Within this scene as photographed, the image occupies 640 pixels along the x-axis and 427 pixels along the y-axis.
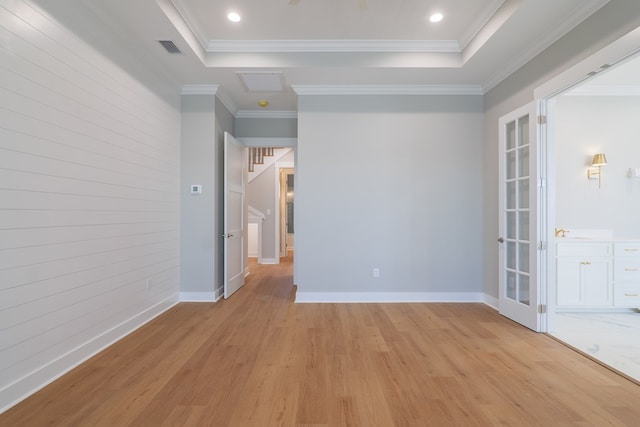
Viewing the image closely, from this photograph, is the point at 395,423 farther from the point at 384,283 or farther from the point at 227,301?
the point at 227,301

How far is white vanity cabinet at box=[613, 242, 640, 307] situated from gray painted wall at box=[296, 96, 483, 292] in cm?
140

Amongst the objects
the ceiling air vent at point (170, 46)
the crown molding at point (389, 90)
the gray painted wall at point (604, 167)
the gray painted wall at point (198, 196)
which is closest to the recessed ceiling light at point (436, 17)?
the crown molding at point (389, 90)

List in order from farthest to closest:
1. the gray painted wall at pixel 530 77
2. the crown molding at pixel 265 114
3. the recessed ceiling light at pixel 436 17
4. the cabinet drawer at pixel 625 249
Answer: the crown molding at pixel 265 114 < the cabinet drawer at pixel 625 249 < the recessed ceiling light at pixel 436 17 < the gray painted wall at pixel 530 77

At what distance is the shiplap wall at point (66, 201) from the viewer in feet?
5.88

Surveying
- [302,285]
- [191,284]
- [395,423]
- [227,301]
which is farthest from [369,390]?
[191,284]

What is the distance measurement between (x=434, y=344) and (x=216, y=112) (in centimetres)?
375

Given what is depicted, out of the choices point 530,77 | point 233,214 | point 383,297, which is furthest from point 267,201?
point 530,77

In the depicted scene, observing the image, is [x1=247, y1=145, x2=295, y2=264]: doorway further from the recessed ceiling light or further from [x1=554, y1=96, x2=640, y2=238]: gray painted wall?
[x1=554, y1=96, x2=640, y2=238]: gray painted wall

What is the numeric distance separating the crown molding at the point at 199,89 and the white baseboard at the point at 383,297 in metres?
2.87

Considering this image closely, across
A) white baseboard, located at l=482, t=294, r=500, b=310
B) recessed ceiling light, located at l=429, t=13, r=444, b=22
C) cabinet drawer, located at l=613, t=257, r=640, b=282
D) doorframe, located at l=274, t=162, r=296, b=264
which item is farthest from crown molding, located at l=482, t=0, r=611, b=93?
doorframe, located at l=274, t=162, r=296, b=264

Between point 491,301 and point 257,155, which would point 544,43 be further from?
point 257,155

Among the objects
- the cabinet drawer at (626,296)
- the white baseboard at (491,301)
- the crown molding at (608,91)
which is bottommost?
the white baseboard at (491,301)

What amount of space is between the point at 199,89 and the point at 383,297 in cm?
363

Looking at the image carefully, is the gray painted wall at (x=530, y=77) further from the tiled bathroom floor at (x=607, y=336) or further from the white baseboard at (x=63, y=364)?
the white baseboard at (x=63, y=364)
